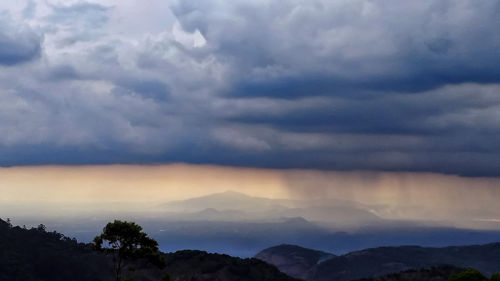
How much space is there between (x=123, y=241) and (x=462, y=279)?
79041 mm

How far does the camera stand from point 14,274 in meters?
198

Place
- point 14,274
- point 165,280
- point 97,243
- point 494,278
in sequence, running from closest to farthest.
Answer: point 97,243 → point 165,280 → point 494,278 → point 14,274

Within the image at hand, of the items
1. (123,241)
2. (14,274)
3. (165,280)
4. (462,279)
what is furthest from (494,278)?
(14,274)

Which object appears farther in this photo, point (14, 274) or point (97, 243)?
point (14, 274)

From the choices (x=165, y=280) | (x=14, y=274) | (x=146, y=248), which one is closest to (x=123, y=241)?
(x=146, y=248)

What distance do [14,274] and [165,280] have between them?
11342 cm

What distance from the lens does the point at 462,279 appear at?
13112cm

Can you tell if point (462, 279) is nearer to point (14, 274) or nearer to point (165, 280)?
point (165, 280)

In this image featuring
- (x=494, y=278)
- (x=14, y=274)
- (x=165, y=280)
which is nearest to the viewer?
(x=165, y=280)

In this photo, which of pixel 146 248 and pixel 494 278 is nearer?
pixel 146 248

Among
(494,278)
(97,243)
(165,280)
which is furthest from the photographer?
(494,278)

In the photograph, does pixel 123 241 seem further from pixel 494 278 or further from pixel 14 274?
pixel 14 274

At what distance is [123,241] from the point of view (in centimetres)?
9119

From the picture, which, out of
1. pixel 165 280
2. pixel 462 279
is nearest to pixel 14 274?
pixel 165 280
